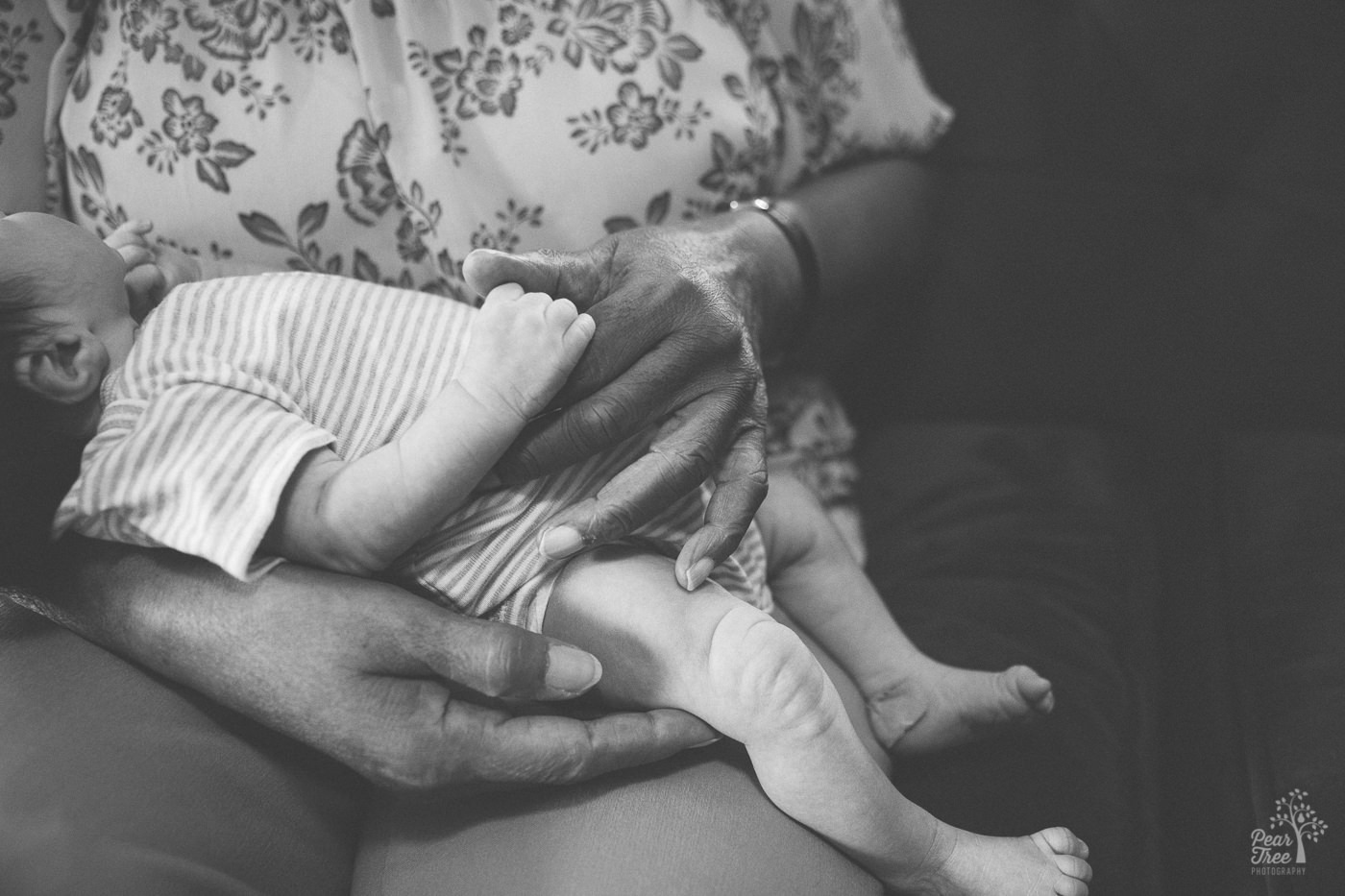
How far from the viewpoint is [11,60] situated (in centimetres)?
87

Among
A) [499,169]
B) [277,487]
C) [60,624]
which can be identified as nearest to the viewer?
[277,487]

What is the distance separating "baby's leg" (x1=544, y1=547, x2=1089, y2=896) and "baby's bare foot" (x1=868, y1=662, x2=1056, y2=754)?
0.35ft

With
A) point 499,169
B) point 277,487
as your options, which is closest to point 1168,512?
point 499,169

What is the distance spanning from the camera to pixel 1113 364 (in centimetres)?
117

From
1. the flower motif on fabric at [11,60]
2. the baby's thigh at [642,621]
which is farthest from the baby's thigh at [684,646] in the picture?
the flower motif on fabric at [11,60]

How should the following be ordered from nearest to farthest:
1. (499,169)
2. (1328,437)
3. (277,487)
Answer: (277,487) < (499,169) < (1328,437)

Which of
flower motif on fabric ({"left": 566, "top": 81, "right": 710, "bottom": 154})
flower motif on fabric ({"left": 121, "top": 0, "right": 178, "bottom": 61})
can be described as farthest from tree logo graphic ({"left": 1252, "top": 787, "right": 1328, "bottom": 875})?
flower motif on fabric ({"left": 121, "top": 0, "right": 178, "bottom": 61})

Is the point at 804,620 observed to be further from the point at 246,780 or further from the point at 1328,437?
the point at 1328,437

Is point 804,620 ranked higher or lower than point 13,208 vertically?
lower

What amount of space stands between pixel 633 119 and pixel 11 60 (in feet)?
1.87

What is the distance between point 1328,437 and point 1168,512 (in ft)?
0.62

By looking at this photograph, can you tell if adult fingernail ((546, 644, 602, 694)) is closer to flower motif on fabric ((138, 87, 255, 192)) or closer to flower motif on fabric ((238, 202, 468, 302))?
flower motif on fabric ((238, 202, 468, 302))

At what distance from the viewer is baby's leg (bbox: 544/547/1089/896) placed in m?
0.67

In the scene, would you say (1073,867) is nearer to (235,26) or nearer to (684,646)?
(684,646)
